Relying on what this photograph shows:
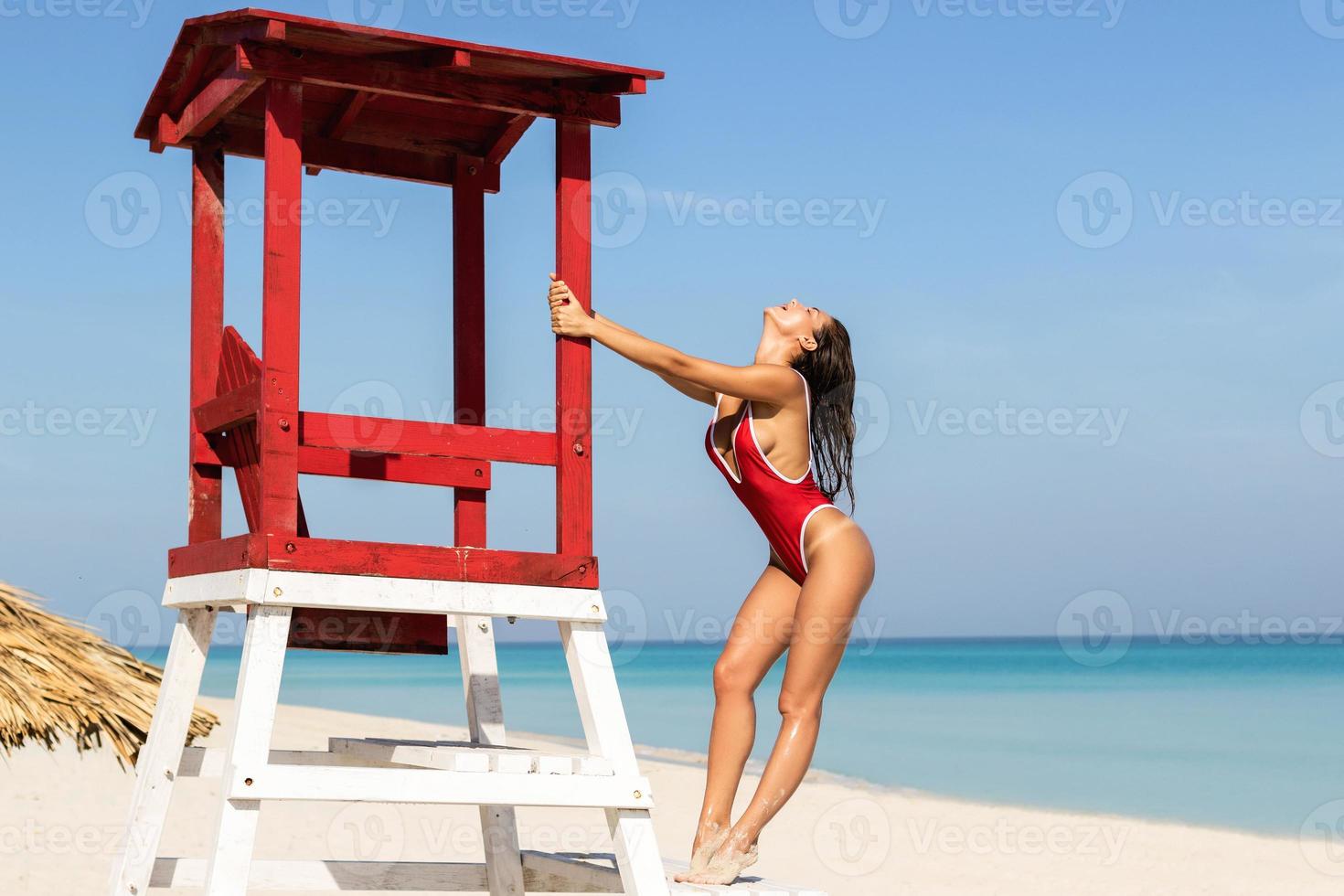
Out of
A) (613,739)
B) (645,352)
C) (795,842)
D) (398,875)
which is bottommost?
(795,842)

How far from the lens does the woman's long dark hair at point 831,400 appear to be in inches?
206

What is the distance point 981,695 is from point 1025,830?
27.2 meters

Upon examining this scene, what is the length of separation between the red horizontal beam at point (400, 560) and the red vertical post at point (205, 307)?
0.58 m

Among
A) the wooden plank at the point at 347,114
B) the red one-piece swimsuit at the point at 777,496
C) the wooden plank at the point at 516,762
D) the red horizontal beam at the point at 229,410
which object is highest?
the wooden plank at the point at 347,114

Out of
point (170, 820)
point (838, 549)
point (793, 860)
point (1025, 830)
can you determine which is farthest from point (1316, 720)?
point (838, 549)

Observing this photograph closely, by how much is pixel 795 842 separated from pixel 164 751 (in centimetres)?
1061

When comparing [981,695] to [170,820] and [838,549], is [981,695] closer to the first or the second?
[170,820]

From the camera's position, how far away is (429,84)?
4836 millimetres

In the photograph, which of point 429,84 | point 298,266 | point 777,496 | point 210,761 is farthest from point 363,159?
point 210,761

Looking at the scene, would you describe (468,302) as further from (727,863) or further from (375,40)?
(727,863)

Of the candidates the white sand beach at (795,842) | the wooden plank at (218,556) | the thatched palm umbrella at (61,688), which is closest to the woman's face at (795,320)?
the wooden plank at (218,556)

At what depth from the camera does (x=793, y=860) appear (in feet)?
46.0

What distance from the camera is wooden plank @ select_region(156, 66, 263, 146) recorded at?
4.85 m

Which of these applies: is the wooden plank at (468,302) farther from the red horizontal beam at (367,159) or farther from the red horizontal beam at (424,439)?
the red horizontal beam at (424,439)
